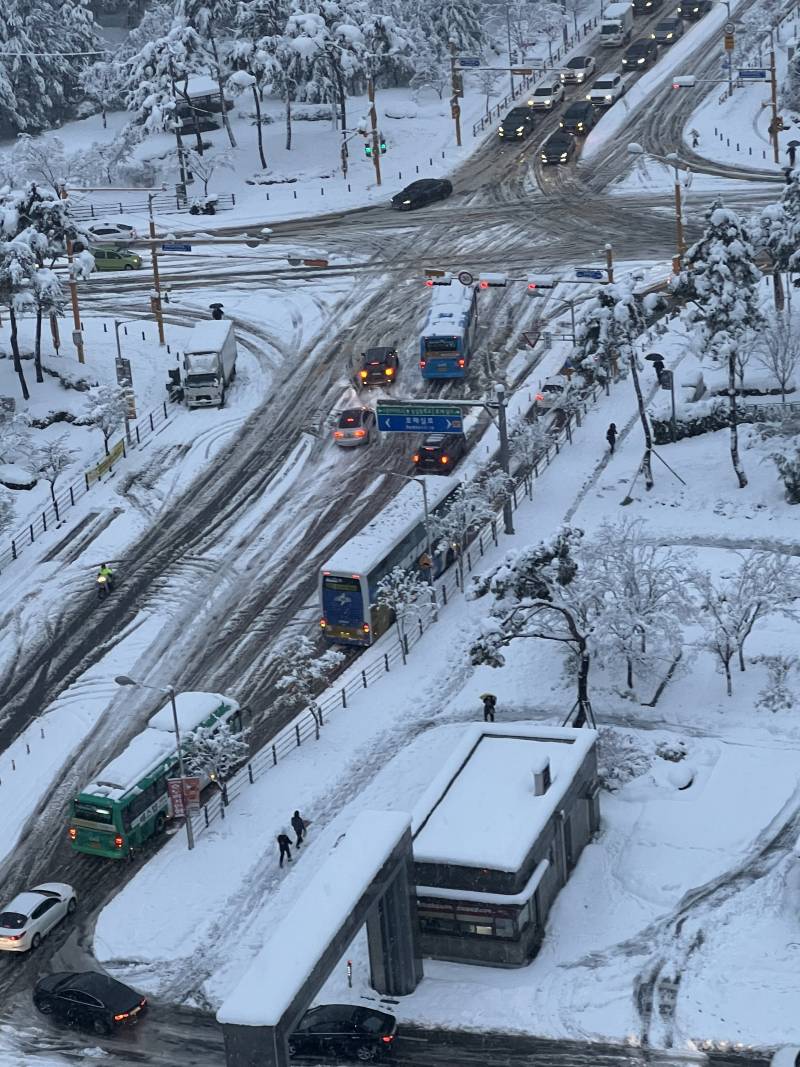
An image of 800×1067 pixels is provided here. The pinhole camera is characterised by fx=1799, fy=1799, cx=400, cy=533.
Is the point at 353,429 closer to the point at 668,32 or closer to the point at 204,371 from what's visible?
the point at 204,371

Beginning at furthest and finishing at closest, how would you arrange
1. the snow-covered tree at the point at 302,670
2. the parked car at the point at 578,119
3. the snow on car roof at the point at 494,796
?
the parked car at the point at 578,119 < the snow-covered tree at the point at 302,670 < the snow on car roof at the point at 494,796

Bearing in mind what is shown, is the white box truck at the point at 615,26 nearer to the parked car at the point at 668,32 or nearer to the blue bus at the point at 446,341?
the parked car at the point at 668,32

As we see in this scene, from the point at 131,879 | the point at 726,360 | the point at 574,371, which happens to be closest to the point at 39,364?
the point at 574,371

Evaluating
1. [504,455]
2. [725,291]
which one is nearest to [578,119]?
[725,291]

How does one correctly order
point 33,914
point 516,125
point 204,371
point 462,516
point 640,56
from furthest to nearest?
point 640,56 < point 516,125 < point 204,371 < point 462,516 < point 33,914

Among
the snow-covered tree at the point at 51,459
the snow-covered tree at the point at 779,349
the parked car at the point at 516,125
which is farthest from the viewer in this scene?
the parked car at the point at 516,125

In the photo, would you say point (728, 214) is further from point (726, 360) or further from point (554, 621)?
point (554, 621)

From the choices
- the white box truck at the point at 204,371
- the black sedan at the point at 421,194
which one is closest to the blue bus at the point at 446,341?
the white box truck at the point at 204,371
